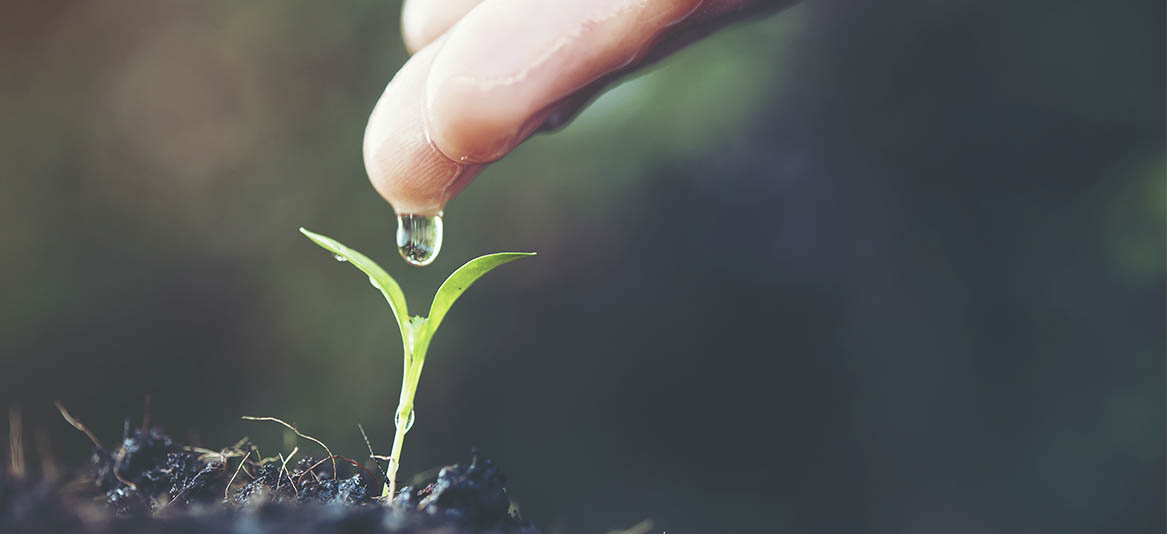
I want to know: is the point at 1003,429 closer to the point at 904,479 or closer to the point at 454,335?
the point at 904,479

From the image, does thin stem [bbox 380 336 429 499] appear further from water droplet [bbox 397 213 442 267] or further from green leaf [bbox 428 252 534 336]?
water droplet [bbox 397 213 442 267]

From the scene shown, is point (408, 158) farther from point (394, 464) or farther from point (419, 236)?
point (394, 464)

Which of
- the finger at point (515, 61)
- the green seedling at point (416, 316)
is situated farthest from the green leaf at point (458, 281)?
the finger at point (515, 61)

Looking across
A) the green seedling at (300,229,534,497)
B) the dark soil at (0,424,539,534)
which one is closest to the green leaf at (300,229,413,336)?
the green seedling at (300,229,534,497)

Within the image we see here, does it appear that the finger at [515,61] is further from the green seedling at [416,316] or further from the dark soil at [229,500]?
the dark soil at [229,500]

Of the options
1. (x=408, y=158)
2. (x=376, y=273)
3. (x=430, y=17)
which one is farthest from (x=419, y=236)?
(x=430, y=17)
